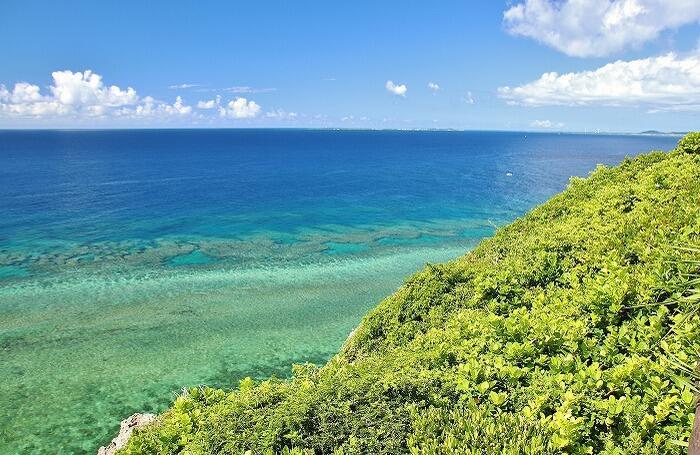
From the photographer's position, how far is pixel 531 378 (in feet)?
25.8

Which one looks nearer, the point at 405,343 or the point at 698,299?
the point at 698,299

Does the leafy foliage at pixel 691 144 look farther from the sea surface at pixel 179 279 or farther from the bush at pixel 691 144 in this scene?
the sea surface at pixel 179 279

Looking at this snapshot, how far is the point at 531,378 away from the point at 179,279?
3237cm

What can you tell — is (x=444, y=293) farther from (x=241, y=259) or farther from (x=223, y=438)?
(x=241, y=259)

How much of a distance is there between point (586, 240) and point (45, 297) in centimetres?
3417

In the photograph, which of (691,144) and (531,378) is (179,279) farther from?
(691,144)

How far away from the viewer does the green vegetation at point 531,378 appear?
6.53 m

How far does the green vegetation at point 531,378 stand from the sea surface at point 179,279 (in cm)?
918

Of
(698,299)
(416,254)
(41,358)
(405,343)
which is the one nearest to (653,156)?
(405,343)

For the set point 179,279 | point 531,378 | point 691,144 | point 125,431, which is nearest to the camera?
point 531,378

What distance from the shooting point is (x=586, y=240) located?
11.7 metres

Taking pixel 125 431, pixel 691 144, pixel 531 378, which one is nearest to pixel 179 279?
pixel 125 431

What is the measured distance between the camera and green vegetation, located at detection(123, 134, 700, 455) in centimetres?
653

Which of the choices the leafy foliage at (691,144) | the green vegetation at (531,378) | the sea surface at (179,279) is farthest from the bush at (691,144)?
the sea surface at (179,279)
